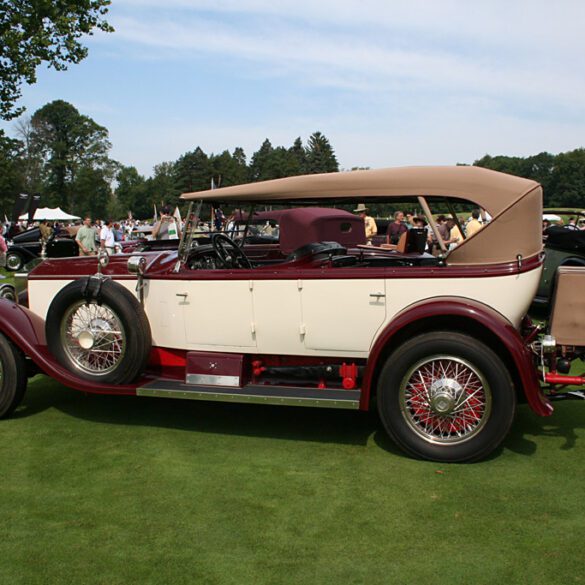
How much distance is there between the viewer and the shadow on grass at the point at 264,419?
4582 millimetres

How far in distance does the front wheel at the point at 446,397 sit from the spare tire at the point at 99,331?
6.17ft

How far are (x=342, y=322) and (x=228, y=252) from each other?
1.41 meters

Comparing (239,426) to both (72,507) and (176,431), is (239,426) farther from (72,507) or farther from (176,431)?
(72,507)

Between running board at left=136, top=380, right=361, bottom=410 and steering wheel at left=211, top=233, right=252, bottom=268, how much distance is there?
43.2 inches

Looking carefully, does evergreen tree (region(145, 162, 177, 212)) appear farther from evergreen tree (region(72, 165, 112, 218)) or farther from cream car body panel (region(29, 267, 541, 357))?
cream car body panel (region(29, 267, 541, 357))

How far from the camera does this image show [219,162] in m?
98.0

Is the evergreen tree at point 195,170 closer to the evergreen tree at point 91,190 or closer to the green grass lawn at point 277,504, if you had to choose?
the evergreen tree at point 91,190

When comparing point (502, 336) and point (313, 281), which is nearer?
point (502, 336)

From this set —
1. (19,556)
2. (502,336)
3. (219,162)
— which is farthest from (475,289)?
A: (219,162)

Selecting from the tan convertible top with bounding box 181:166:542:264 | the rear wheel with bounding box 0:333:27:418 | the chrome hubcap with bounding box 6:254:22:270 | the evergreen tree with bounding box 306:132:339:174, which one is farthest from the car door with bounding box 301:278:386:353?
the evergreen tree with bounding box 306:132:339:174

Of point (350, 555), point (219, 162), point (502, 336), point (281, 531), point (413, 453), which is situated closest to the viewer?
point (350, 555)

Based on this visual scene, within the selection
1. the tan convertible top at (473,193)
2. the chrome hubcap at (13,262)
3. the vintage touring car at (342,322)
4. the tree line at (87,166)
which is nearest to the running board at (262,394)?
the vintage touring car at (342,322)

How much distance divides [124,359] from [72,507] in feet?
4.26

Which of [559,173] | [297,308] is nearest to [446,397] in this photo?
[297,308]
